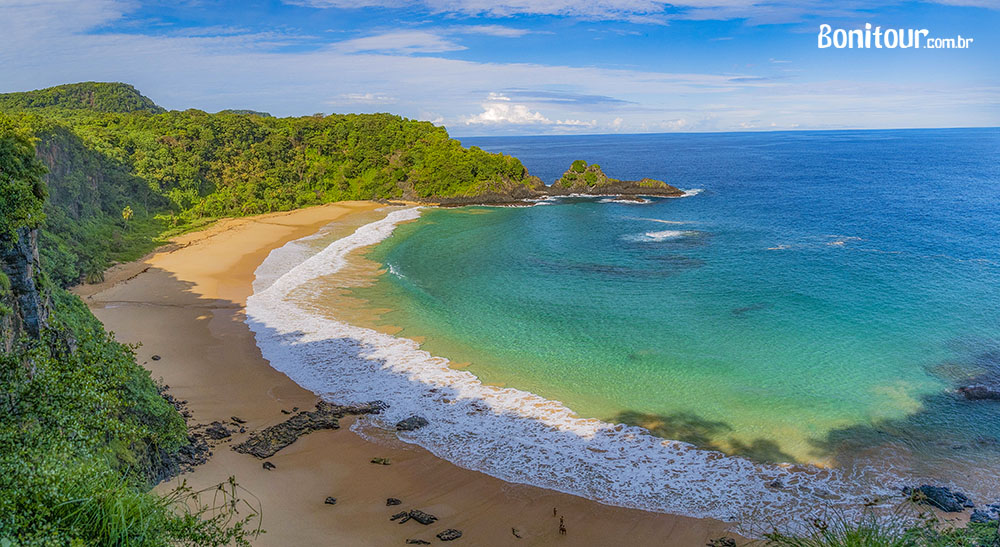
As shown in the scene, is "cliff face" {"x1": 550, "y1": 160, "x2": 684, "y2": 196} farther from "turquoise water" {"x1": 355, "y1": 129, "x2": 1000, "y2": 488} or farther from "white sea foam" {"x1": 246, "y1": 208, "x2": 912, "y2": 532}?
"white sea foam" {"x1": 246, "y1": 208, "x2": 912, "y2": 532}

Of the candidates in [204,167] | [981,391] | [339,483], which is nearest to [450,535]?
[339,483]

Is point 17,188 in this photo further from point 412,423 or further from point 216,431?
point 412,423

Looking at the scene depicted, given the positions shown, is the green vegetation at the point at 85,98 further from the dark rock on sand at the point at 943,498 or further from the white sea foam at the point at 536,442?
the dark rock on sand at the point at 943,498

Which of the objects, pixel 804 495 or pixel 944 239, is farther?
pixel 944 239

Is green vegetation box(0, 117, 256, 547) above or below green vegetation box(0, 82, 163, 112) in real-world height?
below

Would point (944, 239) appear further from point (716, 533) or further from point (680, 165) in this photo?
point (680, 165)

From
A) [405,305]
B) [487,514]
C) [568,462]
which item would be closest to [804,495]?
[568,462]

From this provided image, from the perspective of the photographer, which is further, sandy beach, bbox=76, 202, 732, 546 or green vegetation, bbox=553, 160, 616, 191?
green vegetation, bbox=553, 160, 616, 191

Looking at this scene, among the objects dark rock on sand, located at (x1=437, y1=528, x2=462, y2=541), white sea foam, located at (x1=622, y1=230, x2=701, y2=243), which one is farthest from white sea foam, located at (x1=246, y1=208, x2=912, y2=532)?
white sea foam, located at (x1=622, y1=230, x2=701, y2=243)
